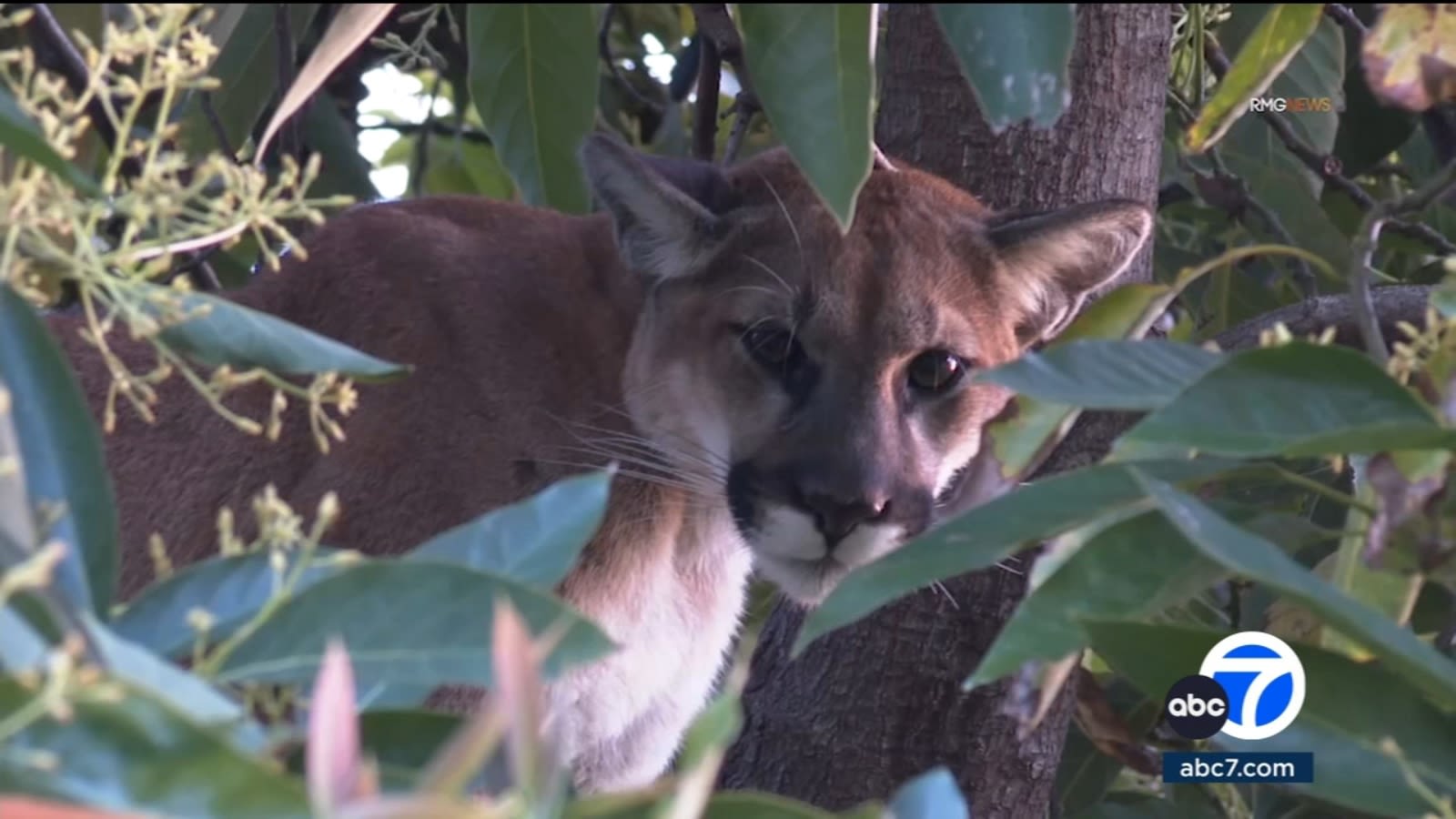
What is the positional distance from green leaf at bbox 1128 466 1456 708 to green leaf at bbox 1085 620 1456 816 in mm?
98

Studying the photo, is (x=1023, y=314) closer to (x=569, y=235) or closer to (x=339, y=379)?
(x=569, y=235)

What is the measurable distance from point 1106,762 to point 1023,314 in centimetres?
73

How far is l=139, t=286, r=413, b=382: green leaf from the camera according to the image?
4.38ft

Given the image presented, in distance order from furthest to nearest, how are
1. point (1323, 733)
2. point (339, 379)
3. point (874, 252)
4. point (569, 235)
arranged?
point (569, 235), point (874, 252), point (339, 379), point (1323, 733)

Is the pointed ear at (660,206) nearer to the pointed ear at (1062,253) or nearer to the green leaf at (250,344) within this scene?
the pointed ear at (1062,253)

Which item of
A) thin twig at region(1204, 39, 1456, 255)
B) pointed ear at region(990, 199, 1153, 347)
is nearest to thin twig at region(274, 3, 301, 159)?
pointed ear at region(990, 199, 1153, 347)

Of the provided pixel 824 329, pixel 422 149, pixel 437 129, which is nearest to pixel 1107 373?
pixel 824 329

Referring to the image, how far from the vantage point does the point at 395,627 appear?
106 centimetres

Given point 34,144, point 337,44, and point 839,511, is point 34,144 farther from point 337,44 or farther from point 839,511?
point 839,511

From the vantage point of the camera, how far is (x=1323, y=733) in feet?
4.53

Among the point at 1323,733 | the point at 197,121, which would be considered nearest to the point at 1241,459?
the point at 1323,733

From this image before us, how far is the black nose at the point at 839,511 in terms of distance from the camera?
2.61m

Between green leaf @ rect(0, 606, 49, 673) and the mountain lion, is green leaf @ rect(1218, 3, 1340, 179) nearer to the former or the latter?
the mountain lion

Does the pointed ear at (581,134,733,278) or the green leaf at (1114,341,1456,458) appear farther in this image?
the pointed ear at (581,134,733,278)
